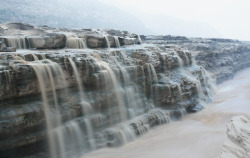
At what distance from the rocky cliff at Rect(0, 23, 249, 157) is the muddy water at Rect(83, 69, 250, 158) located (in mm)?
522

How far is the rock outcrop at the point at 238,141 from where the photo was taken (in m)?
5.08

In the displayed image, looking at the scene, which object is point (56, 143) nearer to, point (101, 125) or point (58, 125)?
point (58, 125)

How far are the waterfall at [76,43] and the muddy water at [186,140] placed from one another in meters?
6.12

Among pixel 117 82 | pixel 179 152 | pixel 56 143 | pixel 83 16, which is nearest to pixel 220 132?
pixel 179 152

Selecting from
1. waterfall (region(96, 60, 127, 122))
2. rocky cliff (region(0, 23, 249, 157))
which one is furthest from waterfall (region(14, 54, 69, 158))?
waterfall (region(96, 60, 127, 122))

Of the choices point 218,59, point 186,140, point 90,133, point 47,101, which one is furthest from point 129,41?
point 218,59

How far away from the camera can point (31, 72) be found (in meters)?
8.07

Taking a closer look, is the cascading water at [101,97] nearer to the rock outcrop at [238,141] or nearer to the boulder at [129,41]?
the boulder at [129,41]

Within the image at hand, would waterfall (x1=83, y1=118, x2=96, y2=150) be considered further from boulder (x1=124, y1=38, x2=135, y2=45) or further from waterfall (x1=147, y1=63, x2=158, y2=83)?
boulder (x1=124, y1=38, x2=135, y2=45)

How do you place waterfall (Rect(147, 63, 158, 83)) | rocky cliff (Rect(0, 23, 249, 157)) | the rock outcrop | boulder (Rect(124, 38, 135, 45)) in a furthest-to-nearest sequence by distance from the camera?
boulder (Rect(124, 38, 135, 45)) → waterfall (Rect(147, 63, 158, 83)) → rocky cliff (Rect(0, 23, 249, 157)) → the rock outcrop

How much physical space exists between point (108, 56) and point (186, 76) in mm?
6531

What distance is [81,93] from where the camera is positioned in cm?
977

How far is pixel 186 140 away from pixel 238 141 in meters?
4.81

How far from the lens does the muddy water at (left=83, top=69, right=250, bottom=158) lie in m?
8.79
